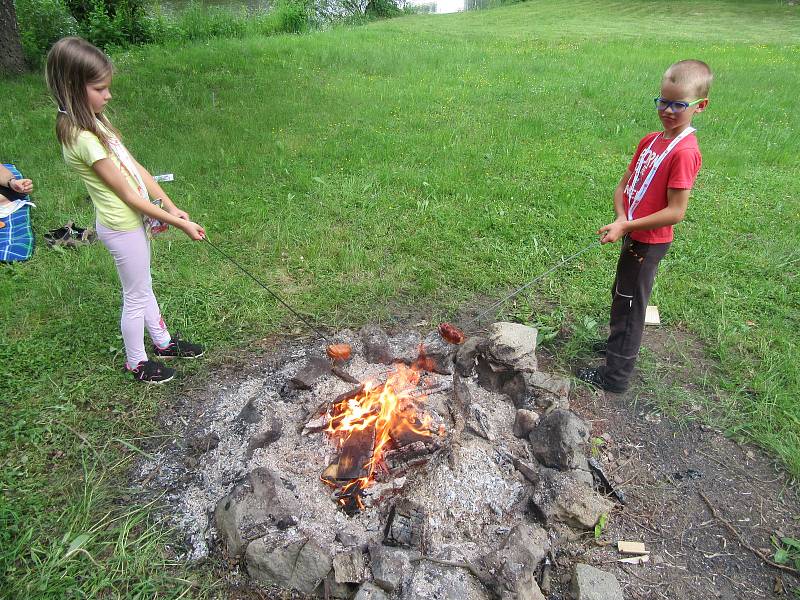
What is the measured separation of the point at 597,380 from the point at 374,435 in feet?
5.35

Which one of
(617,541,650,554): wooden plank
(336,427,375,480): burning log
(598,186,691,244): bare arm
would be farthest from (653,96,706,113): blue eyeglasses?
(336,427,375,480): burning log

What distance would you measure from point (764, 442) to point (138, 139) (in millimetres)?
7241

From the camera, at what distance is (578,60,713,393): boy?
264 centimetres

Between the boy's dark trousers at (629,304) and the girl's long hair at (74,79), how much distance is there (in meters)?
3.00

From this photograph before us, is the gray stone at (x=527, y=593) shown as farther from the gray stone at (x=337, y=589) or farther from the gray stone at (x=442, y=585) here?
the gray stone at (x=337, y=589)

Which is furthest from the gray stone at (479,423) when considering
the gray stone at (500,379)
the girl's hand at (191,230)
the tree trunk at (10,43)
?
the tree trunk at (10,43)

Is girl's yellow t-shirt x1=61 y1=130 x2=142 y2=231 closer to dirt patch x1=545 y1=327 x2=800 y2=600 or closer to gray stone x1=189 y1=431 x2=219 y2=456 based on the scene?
gray stone x1=189 y1=431 x2=219 y2=456

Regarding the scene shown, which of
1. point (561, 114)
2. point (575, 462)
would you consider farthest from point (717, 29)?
point (575, 462)

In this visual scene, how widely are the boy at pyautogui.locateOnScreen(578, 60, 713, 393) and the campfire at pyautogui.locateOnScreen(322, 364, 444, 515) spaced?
1.29m

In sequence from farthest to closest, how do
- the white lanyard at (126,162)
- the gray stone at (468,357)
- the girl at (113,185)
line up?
the gray stone at (468,357) → the white lanyard at (126,162) → the girl at (113,185)

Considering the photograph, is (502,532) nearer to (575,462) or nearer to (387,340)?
(575,462)

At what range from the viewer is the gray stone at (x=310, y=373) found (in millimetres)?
3148

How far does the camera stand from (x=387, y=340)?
353 cm

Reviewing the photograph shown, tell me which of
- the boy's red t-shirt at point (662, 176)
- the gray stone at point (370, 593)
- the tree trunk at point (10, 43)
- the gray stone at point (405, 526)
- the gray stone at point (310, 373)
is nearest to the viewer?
the gray stone at point (370, 593)
